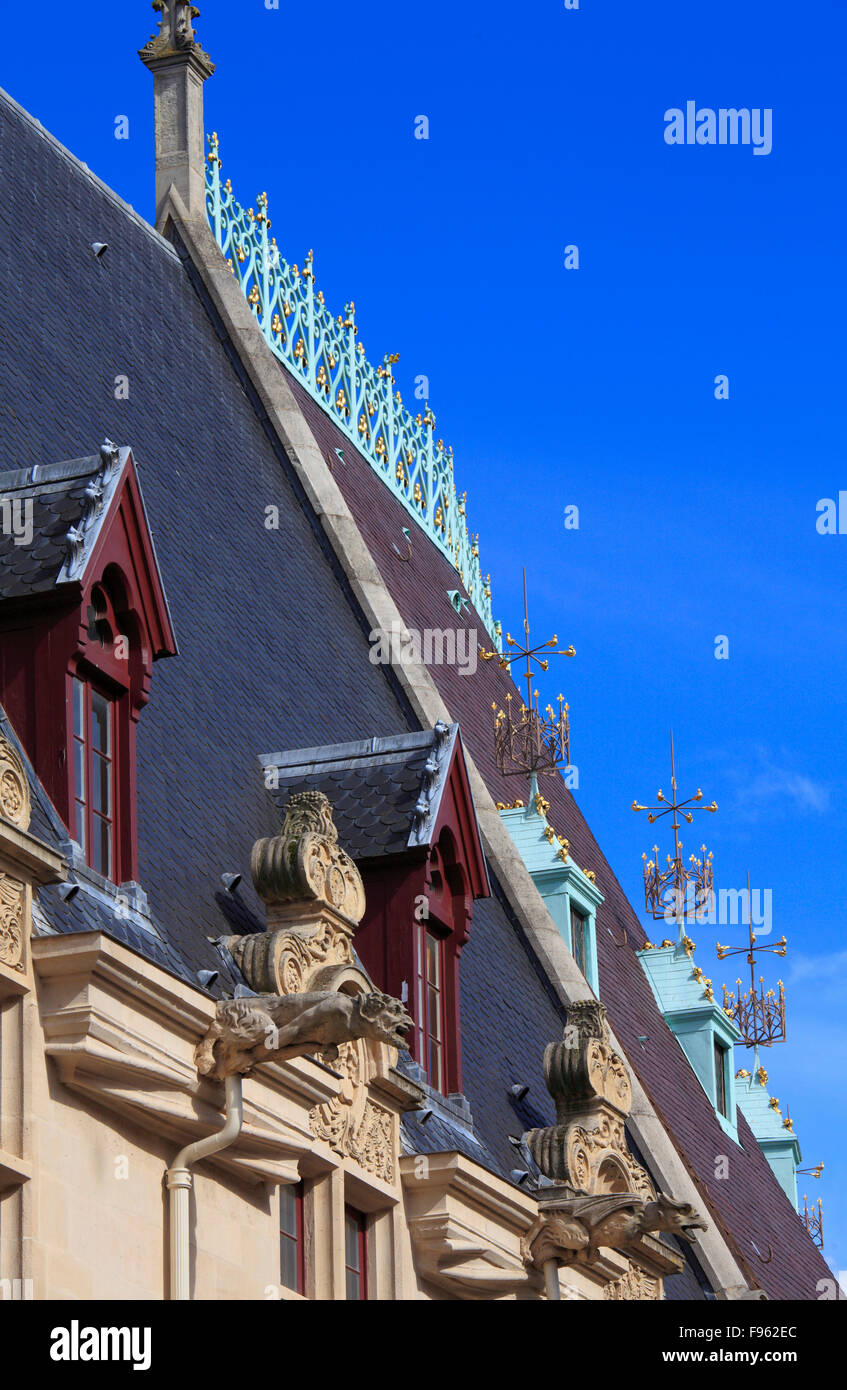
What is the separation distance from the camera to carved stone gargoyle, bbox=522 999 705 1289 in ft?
78.0

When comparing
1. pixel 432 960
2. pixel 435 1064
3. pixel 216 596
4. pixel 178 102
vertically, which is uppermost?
pixel 178 102

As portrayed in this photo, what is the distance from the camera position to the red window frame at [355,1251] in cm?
2184

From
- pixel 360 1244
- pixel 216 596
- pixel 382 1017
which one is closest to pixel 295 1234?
pixel 360 1244

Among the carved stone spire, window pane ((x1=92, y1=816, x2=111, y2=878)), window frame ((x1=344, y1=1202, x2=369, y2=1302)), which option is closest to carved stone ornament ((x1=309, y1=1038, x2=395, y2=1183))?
window frame ((x1=344, y1=1202, x2=369, y2=1302))

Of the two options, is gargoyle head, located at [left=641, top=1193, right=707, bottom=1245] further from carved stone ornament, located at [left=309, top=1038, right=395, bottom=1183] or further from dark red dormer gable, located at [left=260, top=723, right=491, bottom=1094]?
carved stone ornament, located at [left=309, top=1038, right=395, bottom=1183]

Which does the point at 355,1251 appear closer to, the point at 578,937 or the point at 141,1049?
the point at 141,1049

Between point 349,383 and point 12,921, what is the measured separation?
18.3 meters

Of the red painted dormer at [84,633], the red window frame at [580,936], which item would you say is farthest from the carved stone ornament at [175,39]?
the red painted dormer at [84,633]

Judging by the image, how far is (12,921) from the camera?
1742cm

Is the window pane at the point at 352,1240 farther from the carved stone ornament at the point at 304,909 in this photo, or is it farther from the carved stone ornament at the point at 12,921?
the carved stone ornament at the point at 12,921
